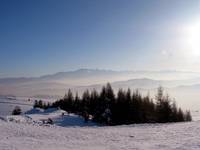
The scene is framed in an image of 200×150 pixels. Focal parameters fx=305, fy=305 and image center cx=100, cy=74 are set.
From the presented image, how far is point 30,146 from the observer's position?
2131 centimetres

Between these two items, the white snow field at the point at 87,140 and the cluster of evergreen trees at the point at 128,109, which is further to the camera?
the cluster of evergreen trees at the point at 128,109

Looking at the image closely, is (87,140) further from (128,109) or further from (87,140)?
(128,109)

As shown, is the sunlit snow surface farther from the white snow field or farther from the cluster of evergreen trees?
the cluster of evergreen trees

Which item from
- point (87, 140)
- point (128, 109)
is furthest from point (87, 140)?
point (128, 109)

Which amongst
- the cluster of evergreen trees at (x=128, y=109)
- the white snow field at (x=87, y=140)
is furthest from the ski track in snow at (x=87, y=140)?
the cluster of evergreen trees at (x=128, y=109)

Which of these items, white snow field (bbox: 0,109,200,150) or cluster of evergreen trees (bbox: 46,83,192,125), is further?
cluster of evergreen trees (bbox: 46,83,192,125)

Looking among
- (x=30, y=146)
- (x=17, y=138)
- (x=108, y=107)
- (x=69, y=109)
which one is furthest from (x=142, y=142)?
(x=69, y=109)

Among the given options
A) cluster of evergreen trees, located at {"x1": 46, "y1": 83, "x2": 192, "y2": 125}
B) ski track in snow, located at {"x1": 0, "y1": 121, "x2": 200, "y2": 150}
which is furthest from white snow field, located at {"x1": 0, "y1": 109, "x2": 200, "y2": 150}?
cluster of evergreen trees, located at {"x1": 46, "y1": 83, "x2": 192, "y2": 125}

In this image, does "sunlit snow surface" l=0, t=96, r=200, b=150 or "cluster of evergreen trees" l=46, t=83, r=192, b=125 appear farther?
"cluster of evergreen trees" l=46, t=83, r=192, b=125

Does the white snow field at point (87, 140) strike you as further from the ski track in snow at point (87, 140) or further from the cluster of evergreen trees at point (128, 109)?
the cluster of evergreen trees at point (128, 109)

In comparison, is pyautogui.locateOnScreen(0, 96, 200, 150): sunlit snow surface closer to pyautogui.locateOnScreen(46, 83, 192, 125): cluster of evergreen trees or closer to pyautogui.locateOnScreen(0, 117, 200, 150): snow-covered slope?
pyautogui.locateOnScreen(0, 117, 200, 150): snow-covered slope

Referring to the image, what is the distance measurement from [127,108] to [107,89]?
11373 millimetres

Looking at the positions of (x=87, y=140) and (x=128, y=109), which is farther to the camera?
(x=128, y=109)

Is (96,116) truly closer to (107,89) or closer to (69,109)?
(107,89)
